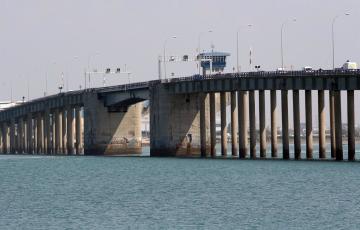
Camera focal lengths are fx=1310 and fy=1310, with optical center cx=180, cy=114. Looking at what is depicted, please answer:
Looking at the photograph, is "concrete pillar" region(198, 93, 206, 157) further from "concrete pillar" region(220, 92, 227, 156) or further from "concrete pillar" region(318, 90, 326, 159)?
"concrete pillar" region(318, 90, 326, 159)

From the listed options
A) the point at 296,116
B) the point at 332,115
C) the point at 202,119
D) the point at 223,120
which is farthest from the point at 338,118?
the point at 202,119

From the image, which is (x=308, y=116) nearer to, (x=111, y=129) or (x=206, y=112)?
(x=206, y=112)

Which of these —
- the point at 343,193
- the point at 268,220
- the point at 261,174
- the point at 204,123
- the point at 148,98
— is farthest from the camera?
the point at 148,98

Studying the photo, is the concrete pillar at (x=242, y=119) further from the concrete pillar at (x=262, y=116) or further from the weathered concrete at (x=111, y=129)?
the weathered concrete at (x=111, y=129)

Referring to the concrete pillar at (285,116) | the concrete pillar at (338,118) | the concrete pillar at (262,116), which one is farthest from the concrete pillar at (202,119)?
the concrete pillar at (338,118)

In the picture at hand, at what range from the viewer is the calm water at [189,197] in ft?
251

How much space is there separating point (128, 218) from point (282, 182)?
100 ft

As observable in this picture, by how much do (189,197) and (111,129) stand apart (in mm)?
103523

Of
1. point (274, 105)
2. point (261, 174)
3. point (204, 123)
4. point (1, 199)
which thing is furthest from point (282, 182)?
point (204, 123)

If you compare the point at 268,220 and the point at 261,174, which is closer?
the point at 268,220

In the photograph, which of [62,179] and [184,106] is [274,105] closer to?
[184,106]

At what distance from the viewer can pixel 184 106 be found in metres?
170

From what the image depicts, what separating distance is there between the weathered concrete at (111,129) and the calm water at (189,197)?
55.5m

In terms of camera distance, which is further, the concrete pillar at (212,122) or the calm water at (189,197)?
the concrete pillar at (212,122)
